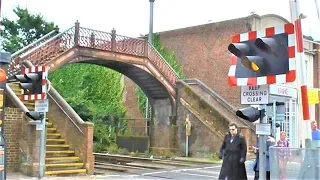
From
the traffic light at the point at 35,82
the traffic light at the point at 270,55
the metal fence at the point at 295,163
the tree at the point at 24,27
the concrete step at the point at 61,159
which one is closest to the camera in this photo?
the traffic light at the point at 270,55

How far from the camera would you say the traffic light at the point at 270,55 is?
23.8ft

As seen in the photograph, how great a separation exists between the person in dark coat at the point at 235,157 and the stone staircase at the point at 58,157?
6611mm

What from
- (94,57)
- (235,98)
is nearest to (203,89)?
(235,98)

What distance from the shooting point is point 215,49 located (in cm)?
2984

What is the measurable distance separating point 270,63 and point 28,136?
33.2 feet

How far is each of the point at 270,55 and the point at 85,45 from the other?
16575 mm

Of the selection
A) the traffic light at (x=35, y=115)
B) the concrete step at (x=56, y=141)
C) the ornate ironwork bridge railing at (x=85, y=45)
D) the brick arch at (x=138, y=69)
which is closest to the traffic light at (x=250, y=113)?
the traffic light at (x=35, y=115)

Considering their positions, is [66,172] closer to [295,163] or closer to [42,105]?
[42,105]

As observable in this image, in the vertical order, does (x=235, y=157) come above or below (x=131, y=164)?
above

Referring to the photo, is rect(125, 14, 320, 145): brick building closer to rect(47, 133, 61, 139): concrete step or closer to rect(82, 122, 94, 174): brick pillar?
rect(47, 133, 61, 139): concrete step

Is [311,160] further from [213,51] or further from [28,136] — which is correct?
[213,51]

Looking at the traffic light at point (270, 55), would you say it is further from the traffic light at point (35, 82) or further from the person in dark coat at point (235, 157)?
the traffic light at point (35, 82)

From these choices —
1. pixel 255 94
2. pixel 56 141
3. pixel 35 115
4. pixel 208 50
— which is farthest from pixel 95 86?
pixel 255 94

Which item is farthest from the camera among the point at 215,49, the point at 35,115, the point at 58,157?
the point at 215,49
